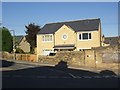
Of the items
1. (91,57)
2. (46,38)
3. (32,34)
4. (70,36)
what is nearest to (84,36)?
(70,36)

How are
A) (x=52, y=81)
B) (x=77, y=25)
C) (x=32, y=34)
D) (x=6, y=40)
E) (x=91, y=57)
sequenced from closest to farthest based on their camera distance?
(x=52, y=81)
(x=91, y=57)
(x=77, y=25)
(x=6, y=40)
(x=32, y=34)

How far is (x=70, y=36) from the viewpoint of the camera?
5903cm

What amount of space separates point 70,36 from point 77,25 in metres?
3.40

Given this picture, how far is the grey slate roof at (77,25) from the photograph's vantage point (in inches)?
2278

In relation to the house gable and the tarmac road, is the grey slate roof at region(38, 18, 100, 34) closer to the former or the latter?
the house gable

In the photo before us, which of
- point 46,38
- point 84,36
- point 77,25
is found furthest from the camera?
point 46,38

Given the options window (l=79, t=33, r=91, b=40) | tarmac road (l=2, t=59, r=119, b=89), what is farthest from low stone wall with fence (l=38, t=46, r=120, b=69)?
window (l=79, t=33, r=91, b=40)

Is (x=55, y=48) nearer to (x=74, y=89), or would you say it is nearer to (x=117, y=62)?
(x=117, y=62)

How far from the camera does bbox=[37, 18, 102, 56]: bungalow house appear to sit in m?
56.7

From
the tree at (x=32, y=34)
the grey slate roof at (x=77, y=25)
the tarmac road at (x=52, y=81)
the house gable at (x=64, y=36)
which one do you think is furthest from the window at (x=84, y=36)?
the tarmac road at (x=52, y=81)

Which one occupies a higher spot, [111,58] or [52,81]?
[111,58]

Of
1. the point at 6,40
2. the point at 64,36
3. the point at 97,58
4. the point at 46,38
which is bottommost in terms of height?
the point at 97,58

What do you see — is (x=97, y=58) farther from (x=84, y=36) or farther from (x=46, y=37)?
(x=46, y=37)

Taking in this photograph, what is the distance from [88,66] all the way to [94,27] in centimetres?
1640
